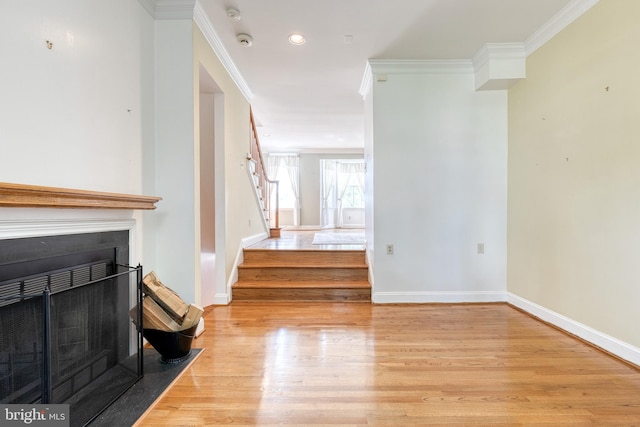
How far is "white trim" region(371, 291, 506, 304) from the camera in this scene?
10.3 ft

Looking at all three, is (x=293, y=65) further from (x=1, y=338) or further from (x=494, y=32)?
(x=1, y=338)

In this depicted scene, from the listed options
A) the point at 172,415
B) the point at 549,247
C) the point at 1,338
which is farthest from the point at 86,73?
the point at 549,247

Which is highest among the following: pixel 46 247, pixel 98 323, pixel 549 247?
pixel 46 247

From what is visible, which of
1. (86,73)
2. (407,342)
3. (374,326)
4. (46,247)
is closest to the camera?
(46,247)

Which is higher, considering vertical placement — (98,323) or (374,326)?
(98,323)

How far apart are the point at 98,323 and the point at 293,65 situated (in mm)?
2893

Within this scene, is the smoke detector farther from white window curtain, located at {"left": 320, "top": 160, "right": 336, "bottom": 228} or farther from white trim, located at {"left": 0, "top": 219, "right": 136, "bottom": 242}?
white window curtain, located at {"left": 320, "top": 160, "right": 336, "bottom": 228}

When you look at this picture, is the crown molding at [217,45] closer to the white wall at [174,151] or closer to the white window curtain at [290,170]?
the white wall at [174,151]

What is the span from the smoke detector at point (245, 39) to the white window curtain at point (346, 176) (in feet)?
18.9

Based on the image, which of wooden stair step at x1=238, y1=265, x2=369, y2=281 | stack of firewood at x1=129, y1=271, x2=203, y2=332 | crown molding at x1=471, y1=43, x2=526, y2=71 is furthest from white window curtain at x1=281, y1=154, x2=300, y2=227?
stack of firewood at x1=129, y1=271, x2=203, y2=332

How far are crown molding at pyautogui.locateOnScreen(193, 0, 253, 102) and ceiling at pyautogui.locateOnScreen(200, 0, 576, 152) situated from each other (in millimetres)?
42

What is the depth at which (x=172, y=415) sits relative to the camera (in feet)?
4.71

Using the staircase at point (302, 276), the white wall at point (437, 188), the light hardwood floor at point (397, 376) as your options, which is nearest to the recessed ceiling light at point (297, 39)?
the white wall at point (437, 188)

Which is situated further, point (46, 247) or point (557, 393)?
point (557, 393)
